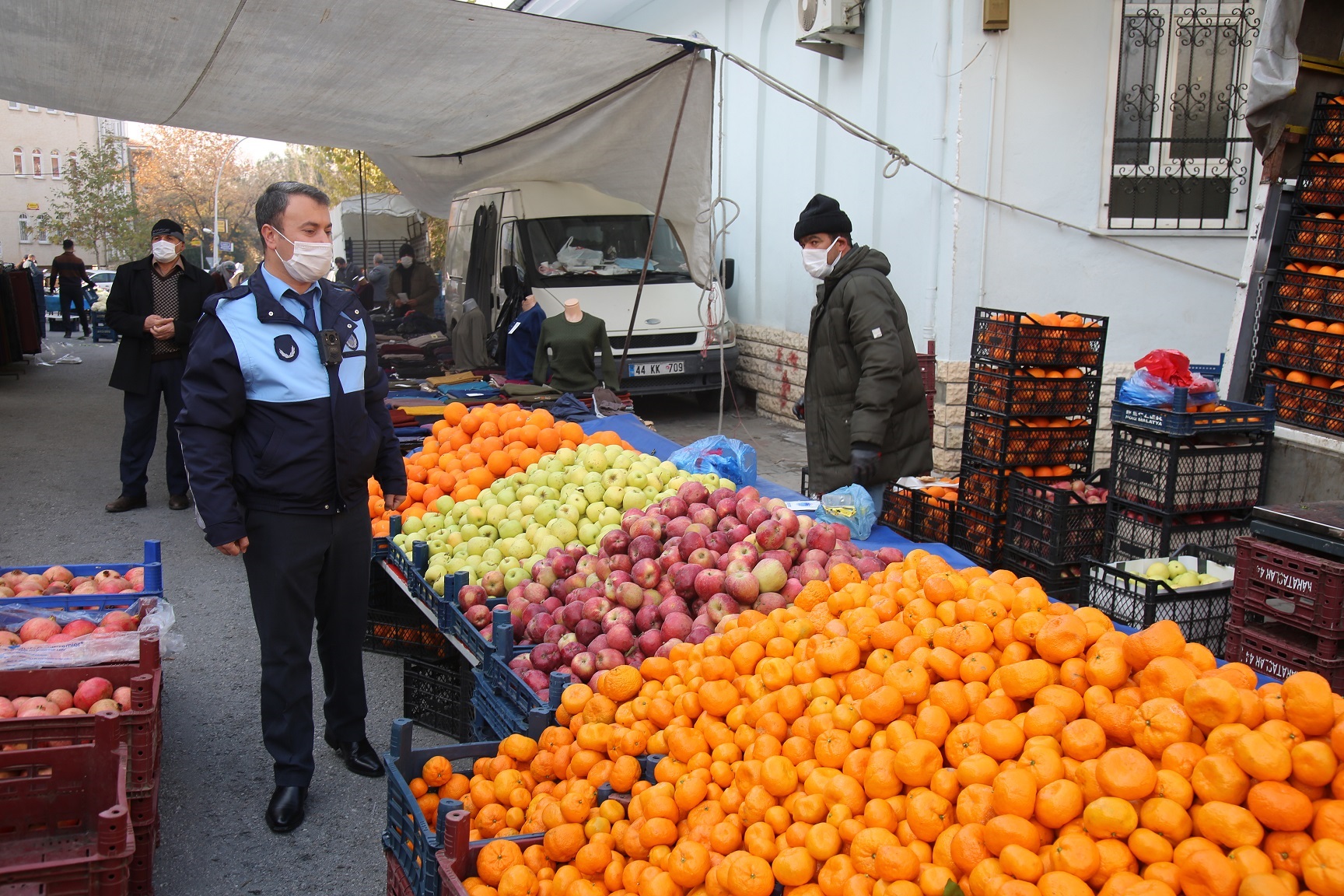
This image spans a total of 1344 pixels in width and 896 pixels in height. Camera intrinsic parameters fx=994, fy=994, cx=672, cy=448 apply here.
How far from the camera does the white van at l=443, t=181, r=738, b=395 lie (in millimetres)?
12109

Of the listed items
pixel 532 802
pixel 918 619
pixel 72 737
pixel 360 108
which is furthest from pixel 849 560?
pixel 360 108

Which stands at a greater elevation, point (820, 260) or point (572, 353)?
point (820, 260)

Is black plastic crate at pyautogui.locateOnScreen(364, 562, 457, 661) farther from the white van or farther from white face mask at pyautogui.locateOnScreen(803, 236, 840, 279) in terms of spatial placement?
the white van

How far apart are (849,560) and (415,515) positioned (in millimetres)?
2787

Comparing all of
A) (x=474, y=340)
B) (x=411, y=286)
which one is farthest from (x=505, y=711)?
(x=411, y=286)

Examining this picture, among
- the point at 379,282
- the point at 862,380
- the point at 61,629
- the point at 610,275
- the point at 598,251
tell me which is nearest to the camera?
the point at 61,629

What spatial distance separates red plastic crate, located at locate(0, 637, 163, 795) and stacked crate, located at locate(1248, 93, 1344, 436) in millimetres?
5497

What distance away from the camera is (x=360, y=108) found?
25.2 feet

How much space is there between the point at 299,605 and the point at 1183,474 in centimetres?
408

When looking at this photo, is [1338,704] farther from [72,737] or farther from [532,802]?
[72,737]

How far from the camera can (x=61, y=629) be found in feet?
12.6

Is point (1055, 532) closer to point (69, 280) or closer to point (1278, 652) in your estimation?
point (1278, 652)

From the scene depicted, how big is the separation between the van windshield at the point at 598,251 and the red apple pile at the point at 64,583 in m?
8.20

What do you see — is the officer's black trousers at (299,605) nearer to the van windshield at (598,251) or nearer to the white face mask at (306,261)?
the white face mask at (306,261)
